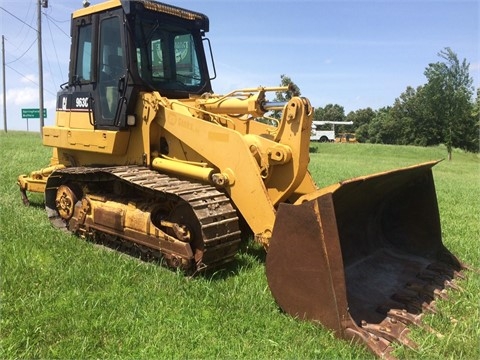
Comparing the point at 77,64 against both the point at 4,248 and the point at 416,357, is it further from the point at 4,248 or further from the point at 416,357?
the point at 416,357

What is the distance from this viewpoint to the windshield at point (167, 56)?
5.80 m

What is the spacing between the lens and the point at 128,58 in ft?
18.4

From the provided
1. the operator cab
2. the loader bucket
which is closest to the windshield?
the operator cab

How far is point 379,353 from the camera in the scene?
323 centimetres

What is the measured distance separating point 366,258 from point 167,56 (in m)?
3.50

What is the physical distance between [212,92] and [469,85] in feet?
97.8

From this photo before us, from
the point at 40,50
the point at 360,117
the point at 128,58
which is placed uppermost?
the point at 40,50

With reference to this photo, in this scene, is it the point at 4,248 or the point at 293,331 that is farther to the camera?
the point at 4,248

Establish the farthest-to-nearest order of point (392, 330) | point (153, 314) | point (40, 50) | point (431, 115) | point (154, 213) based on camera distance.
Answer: point (431, 115)
point (40, 50)
point (154, 213)
point (153, 314)
point (392, 330)

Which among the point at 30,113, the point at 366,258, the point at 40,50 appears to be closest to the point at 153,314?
the point at 366,258

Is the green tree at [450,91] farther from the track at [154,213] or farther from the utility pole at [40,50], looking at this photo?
the track at [154,213]

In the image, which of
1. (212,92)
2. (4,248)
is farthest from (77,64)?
(4,248)

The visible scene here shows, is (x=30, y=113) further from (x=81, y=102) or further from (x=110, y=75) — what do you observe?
(x=110, y=75)

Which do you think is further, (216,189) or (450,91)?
(450,91)
